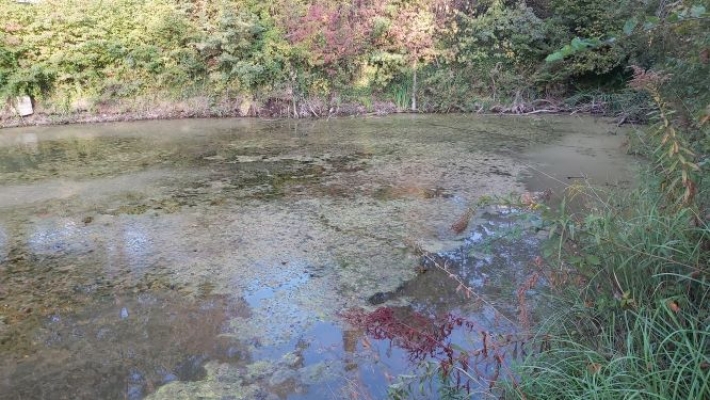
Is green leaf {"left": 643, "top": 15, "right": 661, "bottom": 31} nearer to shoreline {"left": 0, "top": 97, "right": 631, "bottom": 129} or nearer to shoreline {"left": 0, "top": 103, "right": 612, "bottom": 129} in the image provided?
shoreline {"left": 0, "top": 103, "right": 612, "bottom": 129}

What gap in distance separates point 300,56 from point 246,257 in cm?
658

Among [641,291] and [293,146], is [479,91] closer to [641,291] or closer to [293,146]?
[293,146]

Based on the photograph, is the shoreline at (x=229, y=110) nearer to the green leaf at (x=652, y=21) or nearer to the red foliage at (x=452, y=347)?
the red foliage at (x=452, y=347)

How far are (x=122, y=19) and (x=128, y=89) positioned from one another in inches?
52.2

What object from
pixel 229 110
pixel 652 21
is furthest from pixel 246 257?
pixel 229 110

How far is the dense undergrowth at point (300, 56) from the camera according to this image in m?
8.36

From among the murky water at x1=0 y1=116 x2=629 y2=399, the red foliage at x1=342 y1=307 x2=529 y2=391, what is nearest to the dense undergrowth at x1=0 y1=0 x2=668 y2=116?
the murky water at x1=0 y1=116 x2=629 y2=399

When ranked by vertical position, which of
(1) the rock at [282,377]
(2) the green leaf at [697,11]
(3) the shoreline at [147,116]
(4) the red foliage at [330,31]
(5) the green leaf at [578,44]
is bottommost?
(1) the rock at [282,377]

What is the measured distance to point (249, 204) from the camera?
433 centimetres

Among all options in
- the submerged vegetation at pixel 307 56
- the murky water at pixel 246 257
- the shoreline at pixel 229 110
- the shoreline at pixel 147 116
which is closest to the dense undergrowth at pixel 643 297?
the murky water at pixel 246 257

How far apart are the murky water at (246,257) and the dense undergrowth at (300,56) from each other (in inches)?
96.9

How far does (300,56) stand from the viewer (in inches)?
363

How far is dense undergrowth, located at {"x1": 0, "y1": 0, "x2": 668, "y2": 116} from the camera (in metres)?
8.36

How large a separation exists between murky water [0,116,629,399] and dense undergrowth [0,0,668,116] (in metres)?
2.46
